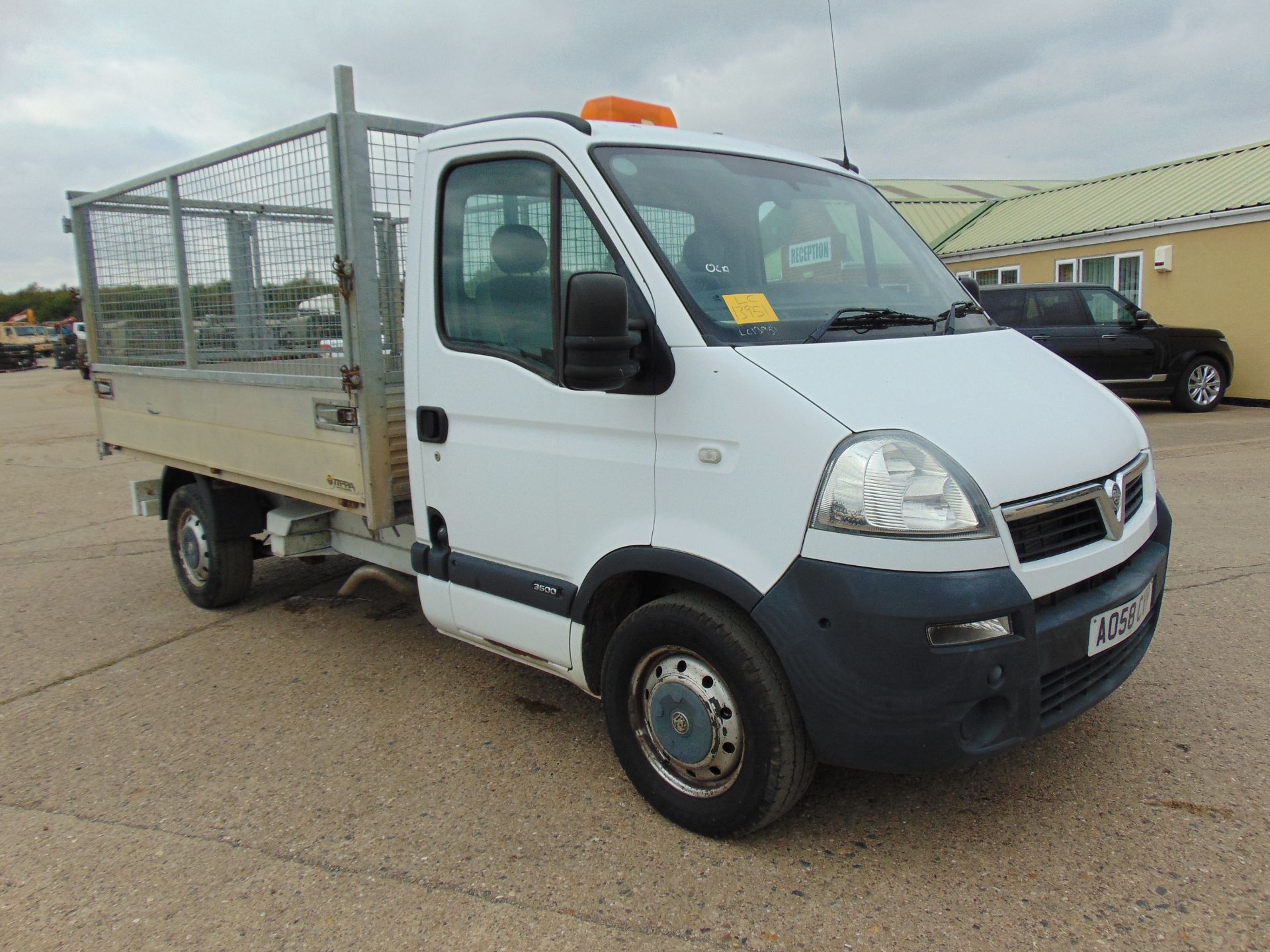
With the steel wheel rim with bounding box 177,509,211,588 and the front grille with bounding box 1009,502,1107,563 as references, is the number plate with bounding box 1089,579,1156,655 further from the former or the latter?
the steel wheel rim with bounding box 177,509,211,588

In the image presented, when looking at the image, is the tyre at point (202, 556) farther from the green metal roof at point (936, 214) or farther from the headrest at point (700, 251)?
the green metal roof at point (936, 214)

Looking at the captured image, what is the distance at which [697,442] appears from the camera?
2.75 m

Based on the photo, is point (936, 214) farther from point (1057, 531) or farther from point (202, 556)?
point (1057, 531)

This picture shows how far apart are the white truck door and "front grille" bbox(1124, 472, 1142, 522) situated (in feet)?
4.93

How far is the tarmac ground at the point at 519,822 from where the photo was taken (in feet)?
8.45

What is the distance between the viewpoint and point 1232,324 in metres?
14.8

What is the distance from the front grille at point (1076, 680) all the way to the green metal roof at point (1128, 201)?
14223mm

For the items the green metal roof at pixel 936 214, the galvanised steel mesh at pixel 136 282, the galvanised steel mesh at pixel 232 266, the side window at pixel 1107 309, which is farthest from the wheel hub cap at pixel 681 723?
the green metal roof at pixel 936 214

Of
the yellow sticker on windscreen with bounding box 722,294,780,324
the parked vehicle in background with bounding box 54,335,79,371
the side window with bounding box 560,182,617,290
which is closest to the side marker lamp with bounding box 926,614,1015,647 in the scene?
the yellow sticker on windscreen with bounding box 722,294,780,324

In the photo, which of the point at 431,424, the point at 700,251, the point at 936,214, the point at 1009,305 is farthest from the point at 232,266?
the point at 936,214

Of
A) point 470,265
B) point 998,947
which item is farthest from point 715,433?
point 998,947

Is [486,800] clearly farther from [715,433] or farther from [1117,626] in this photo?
[1117,626]

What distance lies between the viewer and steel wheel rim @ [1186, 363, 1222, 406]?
45.0 feet

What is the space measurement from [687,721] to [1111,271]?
658 inches
